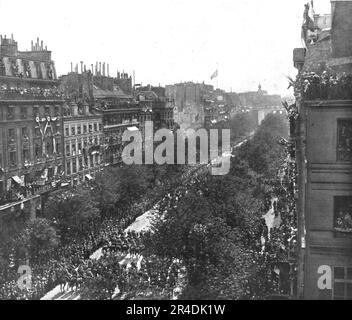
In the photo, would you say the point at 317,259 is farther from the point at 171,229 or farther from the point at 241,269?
the point at 171,229

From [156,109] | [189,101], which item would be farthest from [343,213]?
[189,101]

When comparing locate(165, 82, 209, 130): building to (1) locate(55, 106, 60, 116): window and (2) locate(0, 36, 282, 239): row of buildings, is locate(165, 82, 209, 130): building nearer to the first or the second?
(2) locate(0, 36, 282, 239): row of buildings

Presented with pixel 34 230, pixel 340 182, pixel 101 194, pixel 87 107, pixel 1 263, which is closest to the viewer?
pixel 340 182

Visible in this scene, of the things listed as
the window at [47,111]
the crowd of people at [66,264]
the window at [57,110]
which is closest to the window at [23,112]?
the window at [47,111]

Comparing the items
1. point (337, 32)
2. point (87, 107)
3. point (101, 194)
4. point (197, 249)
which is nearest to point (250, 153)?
point (87, 107)

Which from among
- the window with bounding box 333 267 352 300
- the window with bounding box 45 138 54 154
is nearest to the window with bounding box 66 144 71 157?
the window with bounding box 45 138 54 154

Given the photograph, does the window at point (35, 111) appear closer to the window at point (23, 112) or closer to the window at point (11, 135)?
the window at point (23, 112)

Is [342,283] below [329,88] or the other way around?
below

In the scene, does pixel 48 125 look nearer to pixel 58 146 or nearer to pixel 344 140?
pixel 58 146
